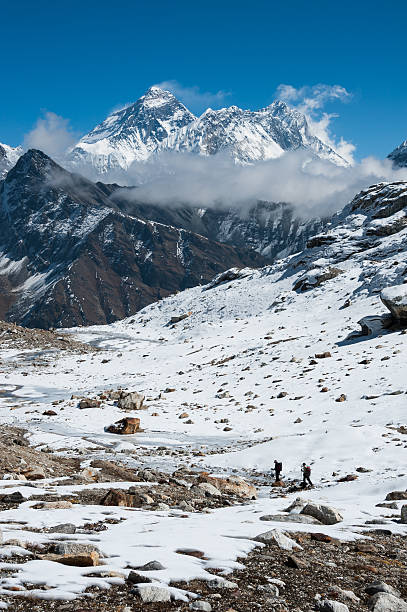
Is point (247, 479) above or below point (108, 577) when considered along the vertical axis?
below

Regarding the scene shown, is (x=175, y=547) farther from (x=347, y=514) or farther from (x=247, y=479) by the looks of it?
(x=247, y=479)

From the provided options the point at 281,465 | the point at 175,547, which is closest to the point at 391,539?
the point at 175,547

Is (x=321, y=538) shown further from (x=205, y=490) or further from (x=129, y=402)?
(x=129, y=402)

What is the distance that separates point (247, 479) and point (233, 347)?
128ft

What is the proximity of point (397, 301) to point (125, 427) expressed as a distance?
90.2 feet

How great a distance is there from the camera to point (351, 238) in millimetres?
91688

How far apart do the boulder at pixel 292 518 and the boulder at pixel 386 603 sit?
522cm

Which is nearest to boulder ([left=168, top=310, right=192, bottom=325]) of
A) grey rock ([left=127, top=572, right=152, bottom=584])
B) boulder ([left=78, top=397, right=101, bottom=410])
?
boulder ([left=78, top=397, right=101, bottom=410])

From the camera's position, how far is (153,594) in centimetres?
616

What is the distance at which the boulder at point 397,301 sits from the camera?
4244 centimetres

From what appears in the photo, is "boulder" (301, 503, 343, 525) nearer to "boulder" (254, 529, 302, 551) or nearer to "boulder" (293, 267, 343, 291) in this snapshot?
"boulder" (254, 529, 302, 551)

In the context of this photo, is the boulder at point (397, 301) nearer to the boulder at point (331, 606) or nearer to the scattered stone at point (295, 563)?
the scattered stone at point (295, 563)

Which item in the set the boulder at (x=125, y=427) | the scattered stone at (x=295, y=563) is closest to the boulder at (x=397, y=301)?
the boulder at (x=125, y=427)

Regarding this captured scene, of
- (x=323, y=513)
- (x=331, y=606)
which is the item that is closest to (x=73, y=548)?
(x=331, y=606)
